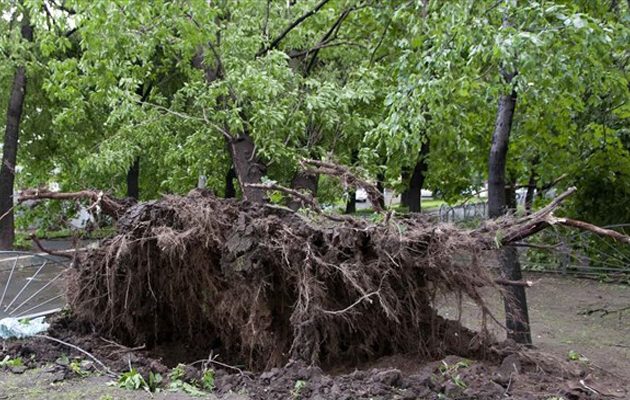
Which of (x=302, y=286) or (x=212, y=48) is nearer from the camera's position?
(x=302, y=286)

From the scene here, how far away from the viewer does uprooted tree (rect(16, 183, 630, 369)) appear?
507cm

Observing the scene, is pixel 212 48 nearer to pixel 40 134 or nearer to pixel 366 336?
pixel 366 336

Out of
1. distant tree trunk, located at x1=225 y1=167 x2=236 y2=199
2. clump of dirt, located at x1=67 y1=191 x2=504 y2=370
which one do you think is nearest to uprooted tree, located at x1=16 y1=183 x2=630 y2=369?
clump of dirt, located at x1=67 y1=191 x2=504 y2=370

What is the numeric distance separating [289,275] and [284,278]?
0.11 meters

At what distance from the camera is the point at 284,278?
554 centimetres

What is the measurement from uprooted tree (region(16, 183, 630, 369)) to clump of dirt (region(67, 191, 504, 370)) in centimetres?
1

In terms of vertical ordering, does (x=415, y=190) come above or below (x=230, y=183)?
below

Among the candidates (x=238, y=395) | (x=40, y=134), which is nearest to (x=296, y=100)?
(x=238, y=395)

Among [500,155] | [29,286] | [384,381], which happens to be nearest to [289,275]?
[384,381]

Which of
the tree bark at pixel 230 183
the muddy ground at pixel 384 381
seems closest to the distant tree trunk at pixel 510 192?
the tree bark at pixel 230 183

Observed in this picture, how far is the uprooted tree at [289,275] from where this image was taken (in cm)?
507

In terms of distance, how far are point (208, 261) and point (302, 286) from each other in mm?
1082

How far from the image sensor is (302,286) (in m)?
5.19

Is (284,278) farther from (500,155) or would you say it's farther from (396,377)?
(500,155)
